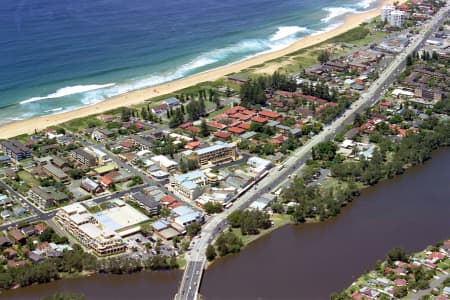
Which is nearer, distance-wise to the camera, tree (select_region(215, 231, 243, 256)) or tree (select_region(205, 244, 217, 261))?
tree (select_region(205, 244, 217, 261))

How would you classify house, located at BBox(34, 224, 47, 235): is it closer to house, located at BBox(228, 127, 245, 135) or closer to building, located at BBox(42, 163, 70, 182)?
building, located at BBox(42, 163, 70, 182)

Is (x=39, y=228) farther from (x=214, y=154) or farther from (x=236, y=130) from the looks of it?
(x=236, y=130)

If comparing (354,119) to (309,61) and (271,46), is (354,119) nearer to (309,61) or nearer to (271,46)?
(309,61)

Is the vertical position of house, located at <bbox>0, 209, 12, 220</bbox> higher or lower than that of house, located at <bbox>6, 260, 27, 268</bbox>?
higher

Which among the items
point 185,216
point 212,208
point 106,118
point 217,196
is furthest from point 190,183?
point 106,118

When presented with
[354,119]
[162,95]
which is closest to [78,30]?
[162,95]

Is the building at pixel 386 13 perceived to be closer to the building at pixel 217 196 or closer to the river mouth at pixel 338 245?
the river mouth at pixel 338 245

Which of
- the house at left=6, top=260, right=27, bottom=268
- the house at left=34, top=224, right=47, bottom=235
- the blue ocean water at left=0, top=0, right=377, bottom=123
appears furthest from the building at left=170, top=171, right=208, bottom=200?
the blue ocean water at left=0, top=0, right=377, bottom=123
